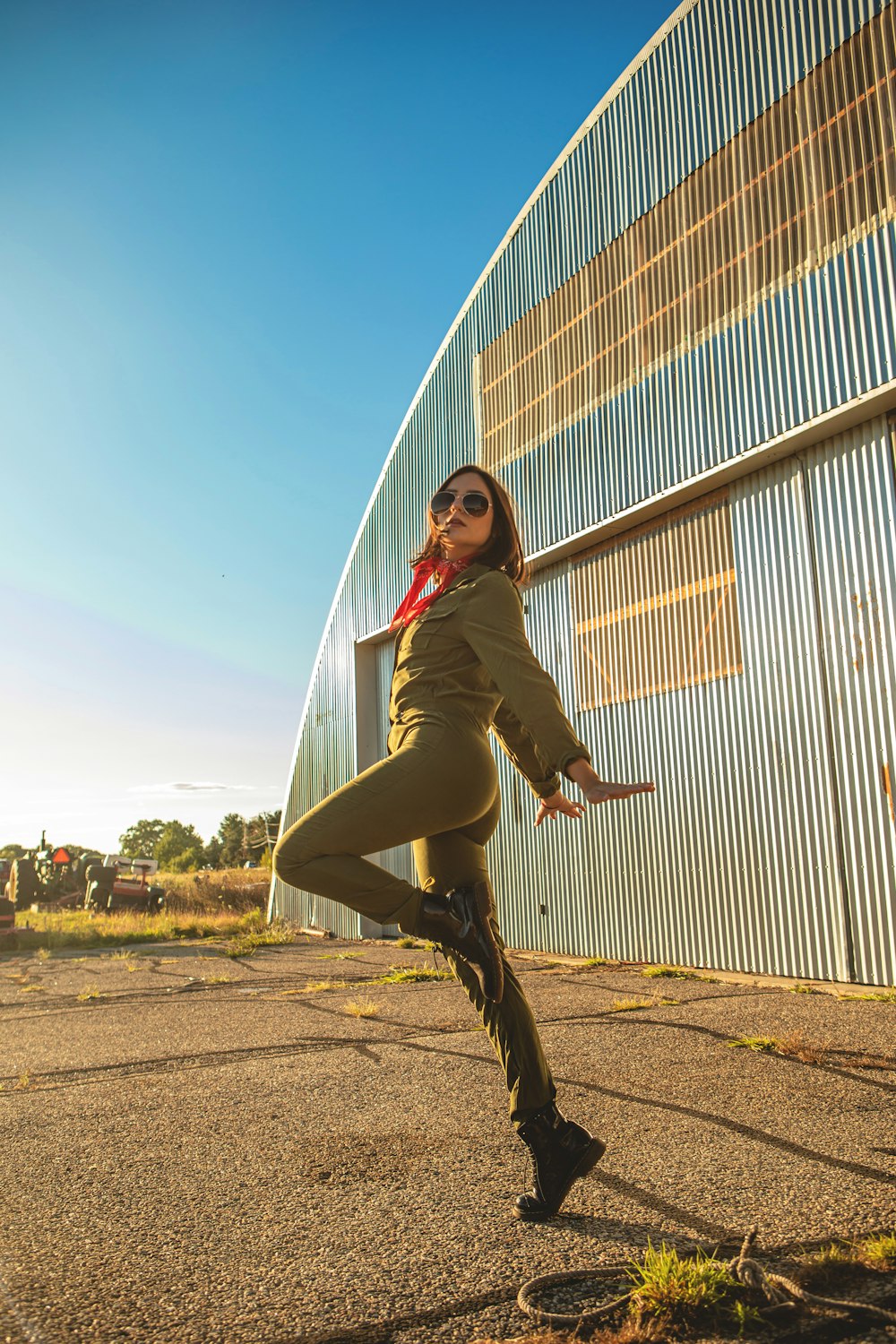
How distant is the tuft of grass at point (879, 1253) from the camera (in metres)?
2.08

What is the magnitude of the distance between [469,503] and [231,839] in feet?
304

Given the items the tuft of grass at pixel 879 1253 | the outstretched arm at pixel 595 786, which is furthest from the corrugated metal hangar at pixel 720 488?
the outstretched arm at pixel 595 786

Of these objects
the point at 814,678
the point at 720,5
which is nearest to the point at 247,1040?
the point at 814,678

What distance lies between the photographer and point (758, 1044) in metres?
4.69

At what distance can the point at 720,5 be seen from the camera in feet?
30.8

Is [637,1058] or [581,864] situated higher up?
[581,864]

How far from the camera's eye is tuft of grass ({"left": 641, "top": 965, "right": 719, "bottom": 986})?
8.37m

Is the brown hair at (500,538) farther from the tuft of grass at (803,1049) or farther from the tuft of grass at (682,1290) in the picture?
the tuft of grass at (803,1049)

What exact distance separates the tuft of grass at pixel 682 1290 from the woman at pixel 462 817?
522 millimetres

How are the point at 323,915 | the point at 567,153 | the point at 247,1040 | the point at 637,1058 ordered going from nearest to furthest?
the point at 637,1058
the point at 247,1040
the point at 567,153
the point at 323,915

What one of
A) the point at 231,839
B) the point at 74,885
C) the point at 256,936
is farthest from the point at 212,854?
the point at 256,936

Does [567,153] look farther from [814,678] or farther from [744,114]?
[814,678]

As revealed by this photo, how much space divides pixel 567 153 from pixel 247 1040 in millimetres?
10776

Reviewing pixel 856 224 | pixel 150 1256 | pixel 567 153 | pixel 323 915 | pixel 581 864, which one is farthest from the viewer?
pixel 323 915
